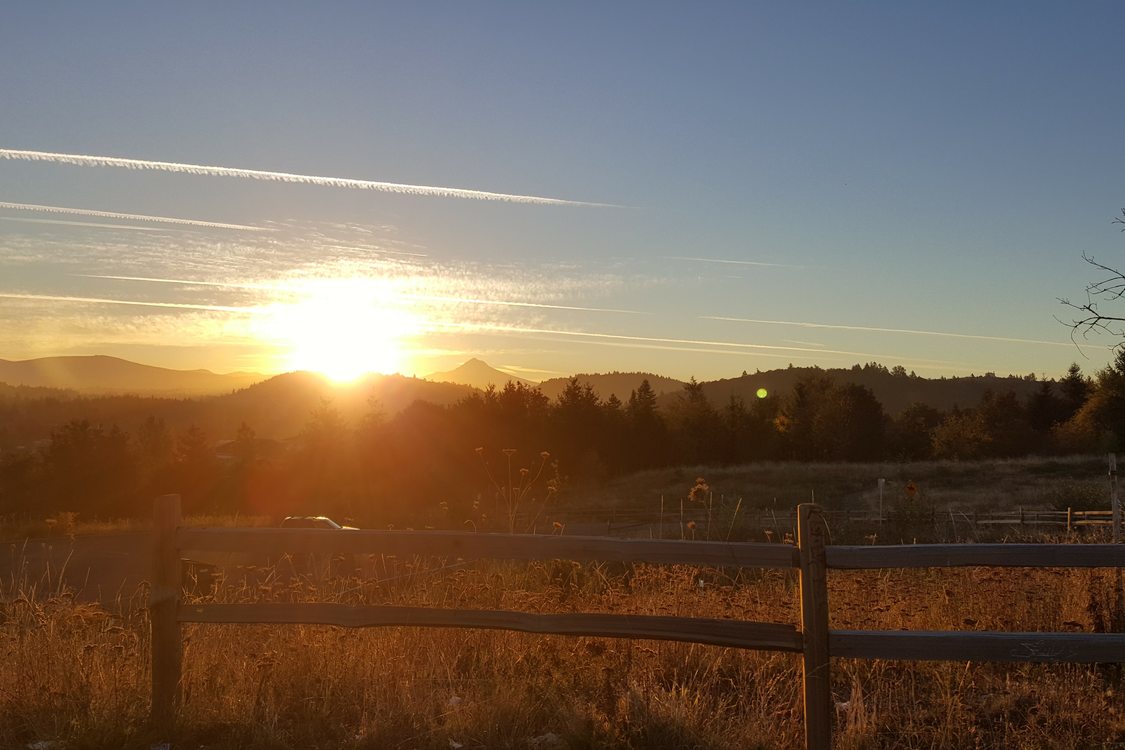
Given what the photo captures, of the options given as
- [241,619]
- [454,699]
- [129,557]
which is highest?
[241,619]

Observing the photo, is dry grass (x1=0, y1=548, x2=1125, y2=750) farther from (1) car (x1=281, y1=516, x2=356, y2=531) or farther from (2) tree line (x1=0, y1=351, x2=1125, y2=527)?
(2) tree line (x1=0, y1=351, x2=1125, y2=527)

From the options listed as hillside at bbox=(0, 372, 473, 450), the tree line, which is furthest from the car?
hillside at bbox=(0, 372, 473, 450)

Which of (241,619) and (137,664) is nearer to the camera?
(241,619)

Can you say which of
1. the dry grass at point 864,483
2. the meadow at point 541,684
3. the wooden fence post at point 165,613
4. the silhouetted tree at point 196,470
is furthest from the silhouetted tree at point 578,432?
the wooden fence post at point 165,613

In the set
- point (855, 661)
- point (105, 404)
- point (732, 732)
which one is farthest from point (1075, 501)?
point (105, 404)

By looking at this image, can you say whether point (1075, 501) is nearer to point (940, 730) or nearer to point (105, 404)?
point (940, 730)

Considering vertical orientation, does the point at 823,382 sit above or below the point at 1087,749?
above

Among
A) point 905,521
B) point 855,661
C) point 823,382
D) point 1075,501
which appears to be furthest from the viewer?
point 823,382

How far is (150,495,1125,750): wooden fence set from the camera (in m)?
4.96

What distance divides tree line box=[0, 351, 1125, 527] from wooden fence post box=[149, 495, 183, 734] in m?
33.0

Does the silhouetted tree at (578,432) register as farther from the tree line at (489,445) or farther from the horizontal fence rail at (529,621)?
the horizontal fence rail at (529,621)

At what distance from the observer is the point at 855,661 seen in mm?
6770

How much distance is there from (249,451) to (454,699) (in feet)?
197

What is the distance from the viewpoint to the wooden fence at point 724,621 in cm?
496
